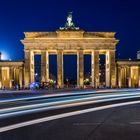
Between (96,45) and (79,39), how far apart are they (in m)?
4.23

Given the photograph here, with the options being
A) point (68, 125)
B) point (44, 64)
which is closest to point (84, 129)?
point (68, 125)

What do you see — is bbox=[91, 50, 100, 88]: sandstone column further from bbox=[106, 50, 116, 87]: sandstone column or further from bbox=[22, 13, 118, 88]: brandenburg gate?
bbox=[106, 50, 116, 87]: sandstone column

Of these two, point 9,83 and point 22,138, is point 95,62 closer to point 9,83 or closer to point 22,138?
point 9,83

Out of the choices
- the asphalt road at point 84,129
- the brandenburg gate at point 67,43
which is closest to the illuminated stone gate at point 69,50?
the brandenburg gate at point 67,43

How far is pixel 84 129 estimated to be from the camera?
1504 cm

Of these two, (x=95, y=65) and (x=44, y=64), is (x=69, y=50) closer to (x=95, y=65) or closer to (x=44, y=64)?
(x=44, y=64)

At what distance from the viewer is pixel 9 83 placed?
9019 cm

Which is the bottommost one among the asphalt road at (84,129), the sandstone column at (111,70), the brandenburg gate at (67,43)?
the asphalt road at (84,129)

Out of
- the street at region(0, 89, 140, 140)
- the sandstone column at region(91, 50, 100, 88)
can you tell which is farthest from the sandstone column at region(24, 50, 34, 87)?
the street at region(0, 89, 140, 140)

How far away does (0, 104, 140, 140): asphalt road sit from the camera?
43.2ft

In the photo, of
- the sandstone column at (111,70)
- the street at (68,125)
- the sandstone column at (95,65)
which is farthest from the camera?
the sandstone column at (111,70)

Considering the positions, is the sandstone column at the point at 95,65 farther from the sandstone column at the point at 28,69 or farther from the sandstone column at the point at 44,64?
the sandstone column at the point at 28,69

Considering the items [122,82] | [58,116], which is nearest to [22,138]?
[58,116]

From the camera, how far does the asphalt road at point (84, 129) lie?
13164 mm
